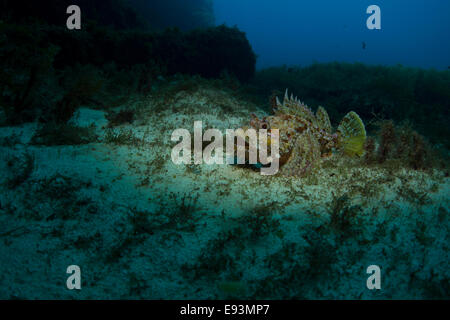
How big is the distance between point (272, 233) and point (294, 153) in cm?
160

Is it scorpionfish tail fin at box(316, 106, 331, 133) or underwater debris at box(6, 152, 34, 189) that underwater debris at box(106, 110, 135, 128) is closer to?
underwater debris at box(6, 152, 34, 189)

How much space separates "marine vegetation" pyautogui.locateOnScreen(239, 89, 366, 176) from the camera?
400cm

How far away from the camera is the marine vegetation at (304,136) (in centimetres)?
400

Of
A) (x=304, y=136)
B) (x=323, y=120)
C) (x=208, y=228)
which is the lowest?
(x=208, y=228)

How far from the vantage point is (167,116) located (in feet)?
22.2

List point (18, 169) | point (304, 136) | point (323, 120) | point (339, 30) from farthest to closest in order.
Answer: point (339, 30) < point (323, 120) < point (304, 136) < point (18, 169)

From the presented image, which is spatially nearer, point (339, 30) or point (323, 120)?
point (323, 120)

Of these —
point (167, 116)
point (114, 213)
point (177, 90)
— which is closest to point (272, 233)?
point (114, 213)

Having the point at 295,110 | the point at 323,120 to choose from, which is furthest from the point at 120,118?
the point at 323,120

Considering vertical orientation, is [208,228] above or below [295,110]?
below

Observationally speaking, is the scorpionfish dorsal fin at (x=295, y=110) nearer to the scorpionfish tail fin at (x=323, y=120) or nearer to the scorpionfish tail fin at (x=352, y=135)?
the scorpionfish tail fin at (x=323, y=120)

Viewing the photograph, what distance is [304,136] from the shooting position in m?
4.12

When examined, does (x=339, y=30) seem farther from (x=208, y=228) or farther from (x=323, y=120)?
(x=208, y=228)

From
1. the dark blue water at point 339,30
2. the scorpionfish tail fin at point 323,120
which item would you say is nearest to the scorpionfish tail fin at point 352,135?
the scorpionfish tail fin at point 323,120
